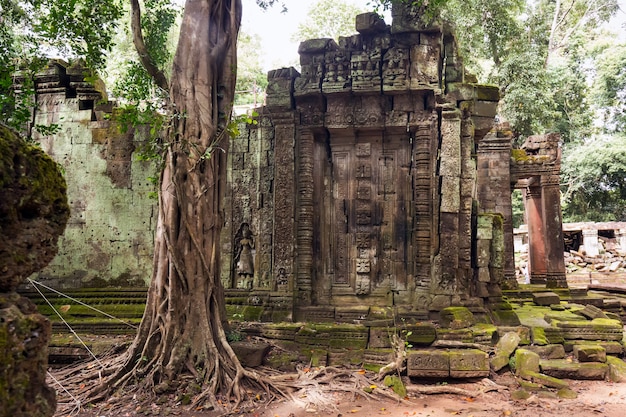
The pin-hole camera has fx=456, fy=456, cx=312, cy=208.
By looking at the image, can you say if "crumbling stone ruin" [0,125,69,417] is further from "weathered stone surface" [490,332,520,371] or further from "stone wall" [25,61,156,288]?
"stone wall" [25,61,156,288]

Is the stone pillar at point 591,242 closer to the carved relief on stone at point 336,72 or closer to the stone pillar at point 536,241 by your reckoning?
the stone pillar at point 536,241

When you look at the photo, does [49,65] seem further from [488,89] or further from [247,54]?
[247,54]

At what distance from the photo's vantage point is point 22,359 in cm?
154

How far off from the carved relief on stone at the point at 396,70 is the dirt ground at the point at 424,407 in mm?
4633

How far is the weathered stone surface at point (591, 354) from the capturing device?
6027 millimetres

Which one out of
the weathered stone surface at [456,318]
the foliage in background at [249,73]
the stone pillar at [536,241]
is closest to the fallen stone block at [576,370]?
the weathered stone surface at [456,318]

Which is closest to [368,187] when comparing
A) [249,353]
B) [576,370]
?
[249,353]

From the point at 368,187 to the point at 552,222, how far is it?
7.95 meters

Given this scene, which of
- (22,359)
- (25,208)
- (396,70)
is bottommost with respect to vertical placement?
(22,359)

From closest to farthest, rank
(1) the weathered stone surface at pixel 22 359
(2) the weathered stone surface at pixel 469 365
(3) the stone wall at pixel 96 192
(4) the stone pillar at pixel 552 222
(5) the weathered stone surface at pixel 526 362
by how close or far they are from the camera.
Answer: (1) the weathered stone surface at pixel 22 359, (2) the weathered stone surface at pixel 469 365, (5) the weathered stone surface at pixel 526 362, (3) the stone wall at pixel 96 192, (4) the stone pillar at pixel 552 222

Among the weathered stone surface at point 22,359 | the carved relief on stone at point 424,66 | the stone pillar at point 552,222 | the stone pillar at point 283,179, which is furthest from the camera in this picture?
the stone pillar at point 552,222

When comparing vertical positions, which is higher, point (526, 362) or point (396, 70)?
point (396, 70)

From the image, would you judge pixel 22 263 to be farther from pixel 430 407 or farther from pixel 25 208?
pixel 430 407

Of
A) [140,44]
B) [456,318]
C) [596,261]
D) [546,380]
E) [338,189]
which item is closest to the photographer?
[546,380]
